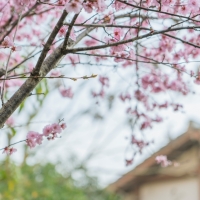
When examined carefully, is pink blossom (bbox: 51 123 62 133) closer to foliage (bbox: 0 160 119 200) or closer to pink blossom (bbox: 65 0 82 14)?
pink blossom (bbox: 65 0 82 14)

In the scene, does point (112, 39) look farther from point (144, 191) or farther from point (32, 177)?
point (32, 177)

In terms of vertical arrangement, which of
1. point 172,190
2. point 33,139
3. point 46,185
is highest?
point 46,185

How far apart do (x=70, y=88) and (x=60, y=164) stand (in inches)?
345

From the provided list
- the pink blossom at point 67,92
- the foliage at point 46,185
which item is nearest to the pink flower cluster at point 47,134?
the pink blossom at point 67,92

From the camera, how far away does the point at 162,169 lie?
9180mm

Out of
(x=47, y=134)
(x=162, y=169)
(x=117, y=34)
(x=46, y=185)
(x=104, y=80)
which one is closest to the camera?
(x=117, y=34)

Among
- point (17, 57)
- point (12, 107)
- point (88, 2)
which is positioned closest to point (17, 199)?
point (17, 57)

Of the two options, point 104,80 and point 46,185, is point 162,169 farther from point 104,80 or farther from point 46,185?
point 104,80

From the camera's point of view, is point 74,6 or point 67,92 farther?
point 67,92

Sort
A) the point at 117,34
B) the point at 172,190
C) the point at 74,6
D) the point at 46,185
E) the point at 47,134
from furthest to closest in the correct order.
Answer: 1. the point at 46,185
2. the point at 172,190
3. the point at 47,134
4. the point at 117,34
5. the point at 74,6

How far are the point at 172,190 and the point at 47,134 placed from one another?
689 centimetres

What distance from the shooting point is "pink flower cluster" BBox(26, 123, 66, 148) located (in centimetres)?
254

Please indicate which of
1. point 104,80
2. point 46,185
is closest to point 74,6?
point 104,80

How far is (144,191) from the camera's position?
9766 mm
